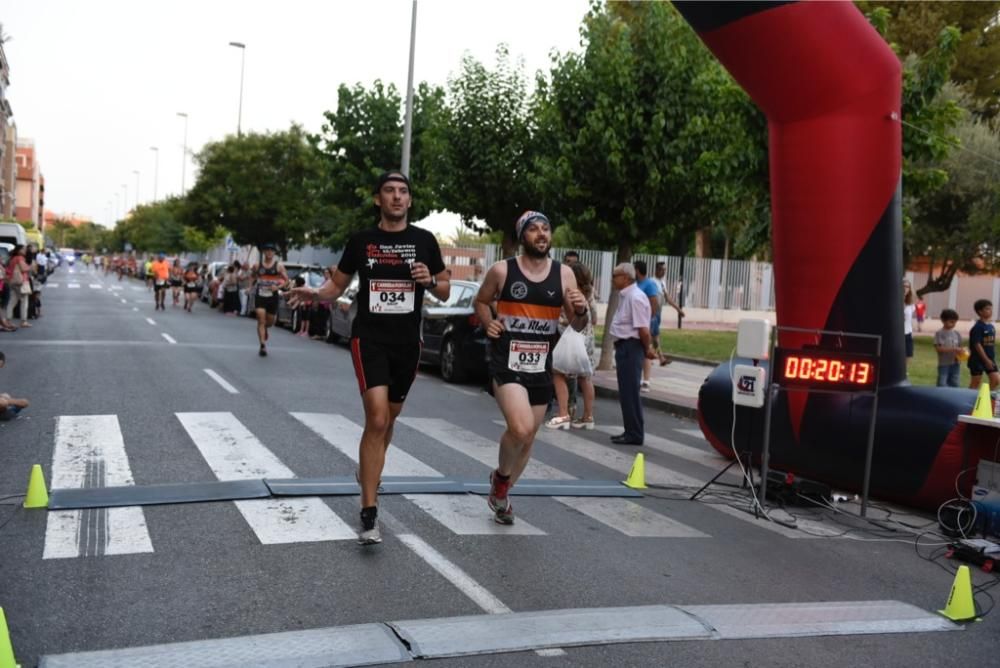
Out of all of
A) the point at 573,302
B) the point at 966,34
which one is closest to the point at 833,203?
the point at 573,302

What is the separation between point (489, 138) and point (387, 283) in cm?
1931

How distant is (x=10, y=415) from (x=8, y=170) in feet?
363

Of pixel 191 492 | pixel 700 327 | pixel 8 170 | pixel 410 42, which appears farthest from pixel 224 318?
pixel 8 170

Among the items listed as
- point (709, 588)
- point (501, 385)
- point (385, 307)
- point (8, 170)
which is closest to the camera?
point (709, 588)

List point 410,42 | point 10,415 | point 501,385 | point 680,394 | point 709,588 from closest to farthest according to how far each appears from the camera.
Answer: point 709,588 < point 501,385 < point 10,415 < point 680,394 < point 410,42

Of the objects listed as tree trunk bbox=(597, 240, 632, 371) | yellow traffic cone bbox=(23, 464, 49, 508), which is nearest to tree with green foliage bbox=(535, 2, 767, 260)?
tree trunk bbox=(597, 240, 632, 371)

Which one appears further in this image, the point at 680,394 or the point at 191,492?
the point at 680,394

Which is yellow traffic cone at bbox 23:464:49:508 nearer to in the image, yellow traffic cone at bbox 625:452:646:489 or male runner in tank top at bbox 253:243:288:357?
yellow traffic cone at bbox 625:452:646:489

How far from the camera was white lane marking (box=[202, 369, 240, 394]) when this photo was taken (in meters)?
12.6

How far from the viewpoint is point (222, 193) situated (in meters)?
48.1

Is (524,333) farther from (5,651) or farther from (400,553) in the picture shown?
(5,651)

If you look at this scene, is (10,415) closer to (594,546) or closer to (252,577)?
(252,577)

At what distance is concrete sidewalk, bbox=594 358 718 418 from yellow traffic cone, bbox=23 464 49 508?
8.84m

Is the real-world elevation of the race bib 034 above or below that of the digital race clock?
above
